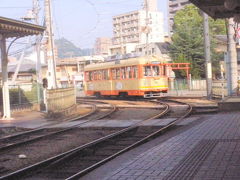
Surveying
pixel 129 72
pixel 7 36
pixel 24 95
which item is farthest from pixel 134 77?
pixel 7 36

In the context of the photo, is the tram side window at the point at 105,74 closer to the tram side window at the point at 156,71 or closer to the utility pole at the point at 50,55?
the tram side window at the point at 156,71

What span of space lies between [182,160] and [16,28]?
13.5m

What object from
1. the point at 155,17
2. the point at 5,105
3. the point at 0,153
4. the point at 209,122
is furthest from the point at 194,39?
the point at 155,17

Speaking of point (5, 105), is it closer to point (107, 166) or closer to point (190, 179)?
point (107, 166)

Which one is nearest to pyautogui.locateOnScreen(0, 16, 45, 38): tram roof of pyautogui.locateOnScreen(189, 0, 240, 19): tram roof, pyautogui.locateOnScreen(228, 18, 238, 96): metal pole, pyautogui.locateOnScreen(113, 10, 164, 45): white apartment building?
pyautogui.locateOnScreen(189, 0, 240, 19): tram roof

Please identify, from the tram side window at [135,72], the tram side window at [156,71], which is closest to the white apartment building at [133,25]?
the tram side window at [156,71]

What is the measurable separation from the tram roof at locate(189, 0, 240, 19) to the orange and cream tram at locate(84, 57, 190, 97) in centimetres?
1957

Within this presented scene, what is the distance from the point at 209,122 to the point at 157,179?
8.66m

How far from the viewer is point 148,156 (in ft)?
29.5

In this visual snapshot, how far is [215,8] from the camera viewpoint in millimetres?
9922

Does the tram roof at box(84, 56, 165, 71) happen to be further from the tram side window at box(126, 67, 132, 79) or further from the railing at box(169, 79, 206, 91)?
the railing at box(169, 79, 206, 91)

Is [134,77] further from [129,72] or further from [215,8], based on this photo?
[215,8]

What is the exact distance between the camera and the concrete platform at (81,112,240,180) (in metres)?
7.05

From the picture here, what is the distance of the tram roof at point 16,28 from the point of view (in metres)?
18.7
